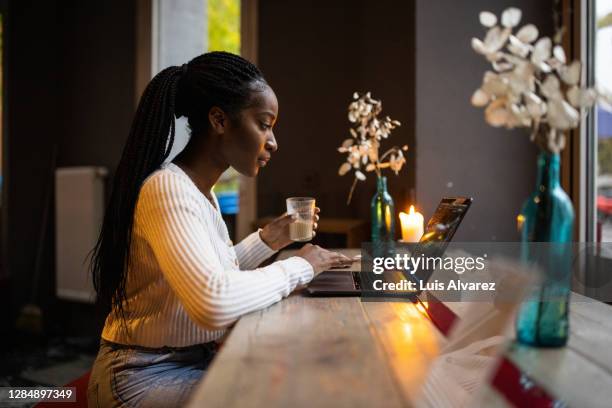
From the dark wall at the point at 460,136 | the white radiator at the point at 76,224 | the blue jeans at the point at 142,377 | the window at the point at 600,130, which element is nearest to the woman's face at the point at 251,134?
the blue jeans at the point at 142,377

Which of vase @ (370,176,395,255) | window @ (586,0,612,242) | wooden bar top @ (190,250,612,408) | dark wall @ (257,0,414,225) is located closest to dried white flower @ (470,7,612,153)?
wooden bar top @ (190,250,612,408)

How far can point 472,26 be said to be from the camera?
2.22 meters

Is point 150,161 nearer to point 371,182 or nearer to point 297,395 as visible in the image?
point 297,395

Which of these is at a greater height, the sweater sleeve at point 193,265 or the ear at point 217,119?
the ear at point 217,119

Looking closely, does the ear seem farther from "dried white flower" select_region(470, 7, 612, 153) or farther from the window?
the window

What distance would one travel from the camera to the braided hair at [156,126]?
1.11 meters

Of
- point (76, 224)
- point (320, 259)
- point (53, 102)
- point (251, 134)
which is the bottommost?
point (76, 224)

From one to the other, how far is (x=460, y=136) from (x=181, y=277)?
1736 mm

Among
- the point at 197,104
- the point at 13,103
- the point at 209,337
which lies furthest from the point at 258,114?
the point at 13,103

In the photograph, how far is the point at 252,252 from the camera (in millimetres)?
1547

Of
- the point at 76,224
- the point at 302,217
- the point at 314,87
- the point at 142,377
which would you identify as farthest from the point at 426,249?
the point at 76,224

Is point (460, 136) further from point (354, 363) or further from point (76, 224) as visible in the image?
point (76, 224)

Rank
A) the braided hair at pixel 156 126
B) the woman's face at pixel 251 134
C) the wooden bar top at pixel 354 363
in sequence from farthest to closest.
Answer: the woman's face at pixel 251 134 → the braided hair at pixel 156 126 → the wooden bar top at pixel 354 363

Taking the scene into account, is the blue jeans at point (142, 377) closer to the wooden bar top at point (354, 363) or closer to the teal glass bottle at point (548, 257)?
the wooden bar top at point (354, 363)
